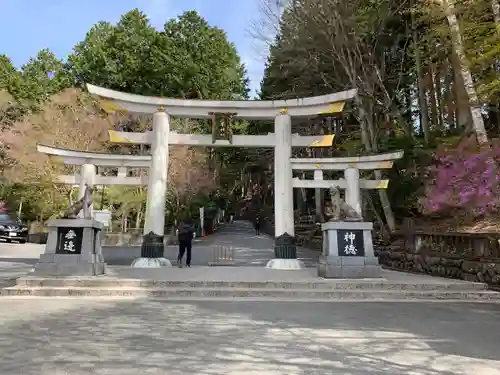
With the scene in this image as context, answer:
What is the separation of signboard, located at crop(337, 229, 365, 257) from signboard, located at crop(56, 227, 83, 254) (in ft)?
21.3

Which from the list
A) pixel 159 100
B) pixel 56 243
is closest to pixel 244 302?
pixel 56 243

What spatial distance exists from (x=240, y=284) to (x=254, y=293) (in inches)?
16.8

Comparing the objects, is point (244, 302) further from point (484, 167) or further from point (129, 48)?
point (129, 48)

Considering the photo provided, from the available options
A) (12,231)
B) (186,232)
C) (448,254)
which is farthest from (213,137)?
(12,231)

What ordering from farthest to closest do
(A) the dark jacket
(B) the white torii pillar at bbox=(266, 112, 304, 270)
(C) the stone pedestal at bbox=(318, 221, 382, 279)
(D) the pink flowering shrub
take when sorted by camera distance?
(B) the white torii pillar at bbox=(266, 112, 304, 270), (A) the dark jacket, (C) the stone pedestal at bbox=(318, 221, 382, 279), (D) the pink flowering shrub

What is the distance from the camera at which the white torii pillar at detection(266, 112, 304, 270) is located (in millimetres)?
12836

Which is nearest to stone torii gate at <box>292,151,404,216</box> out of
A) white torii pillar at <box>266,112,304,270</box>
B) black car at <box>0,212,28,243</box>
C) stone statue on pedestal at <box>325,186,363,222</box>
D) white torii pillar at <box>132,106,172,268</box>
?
white torii pillar at <box>266,112,304,270</box>

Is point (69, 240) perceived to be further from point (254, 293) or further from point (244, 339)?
point (244, 339)

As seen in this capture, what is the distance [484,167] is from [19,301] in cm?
1104

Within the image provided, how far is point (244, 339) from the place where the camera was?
5.14 m

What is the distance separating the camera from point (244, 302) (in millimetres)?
8125

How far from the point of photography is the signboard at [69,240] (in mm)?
9984

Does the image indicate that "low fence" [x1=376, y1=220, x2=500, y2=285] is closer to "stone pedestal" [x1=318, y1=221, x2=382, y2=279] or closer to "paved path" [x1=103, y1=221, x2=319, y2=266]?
"stone pedestal" [x1=318, y1=221, x2=382, y2=279]

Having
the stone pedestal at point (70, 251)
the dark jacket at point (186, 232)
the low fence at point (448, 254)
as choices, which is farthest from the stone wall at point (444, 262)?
the stone pedestal at point (70, 251)
